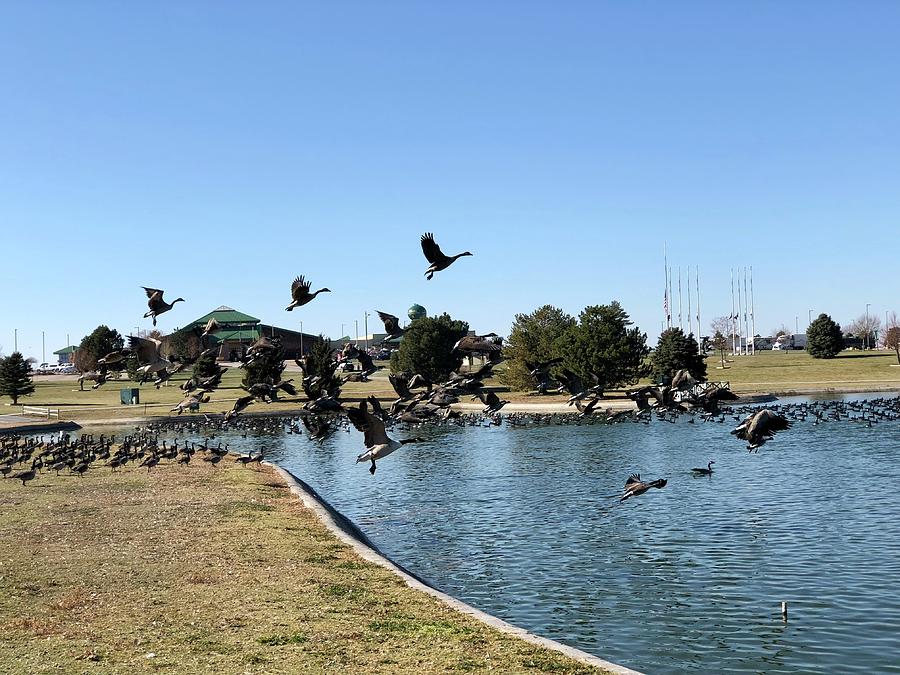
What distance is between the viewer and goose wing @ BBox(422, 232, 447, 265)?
16188mm

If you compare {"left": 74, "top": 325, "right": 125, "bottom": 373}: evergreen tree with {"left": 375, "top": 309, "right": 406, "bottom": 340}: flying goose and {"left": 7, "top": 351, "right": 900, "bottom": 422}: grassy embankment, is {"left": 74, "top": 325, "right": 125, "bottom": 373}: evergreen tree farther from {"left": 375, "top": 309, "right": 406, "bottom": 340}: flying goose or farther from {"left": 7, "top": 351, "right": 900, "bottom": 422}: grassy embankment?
{"left": 375, "top": 309, "right": 406, "bottom": 340}: flying goose

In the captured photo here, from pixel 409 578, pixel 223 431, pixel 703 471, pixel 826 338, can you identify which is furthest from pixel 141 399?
pixel 826 338

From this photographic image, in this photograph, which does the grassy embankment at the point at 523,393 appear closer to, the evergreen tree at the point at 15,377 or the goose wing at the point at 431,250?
the evergreen tree at the point at 15,377

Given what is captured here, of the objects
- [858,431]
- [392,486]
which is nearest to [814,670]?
[392,486]

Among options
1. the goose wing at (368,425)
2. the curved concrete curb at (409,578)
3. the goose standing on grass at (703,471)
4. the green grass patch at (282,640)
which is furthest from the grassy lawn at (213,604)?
the goose standing on grass at (703,471)

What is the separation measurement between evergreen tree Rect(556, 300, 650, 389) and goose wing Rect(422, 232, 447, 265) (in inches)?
2171

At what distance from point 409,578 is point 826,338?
352 ft

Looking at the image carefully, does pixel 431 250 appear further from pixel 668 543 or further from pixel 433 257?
pixel 668 543

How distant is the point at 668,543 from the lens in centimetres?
2348

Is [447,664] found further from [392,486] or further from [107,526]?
[392,486]

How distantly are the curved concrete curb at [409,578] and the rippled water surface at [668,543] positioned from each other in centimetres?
133

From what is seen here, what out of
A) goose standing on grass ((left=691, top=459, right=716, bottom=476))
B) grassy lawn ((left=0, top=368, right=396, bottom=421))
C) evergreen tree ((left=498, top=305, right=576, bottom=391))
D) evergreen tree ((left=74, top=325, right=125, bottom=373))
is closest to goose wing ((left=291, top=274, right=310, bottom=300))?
goose standing on grass ((left=691, top=459, right=716, bottom=476))

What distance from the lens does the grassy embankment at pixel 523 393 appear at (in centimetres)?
7350

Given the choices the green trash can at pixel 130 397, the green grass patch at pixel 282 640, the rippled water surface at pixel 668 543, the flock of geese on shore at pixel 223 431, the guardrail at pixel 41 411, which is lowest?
the rippled water surface at pixel 668 543
